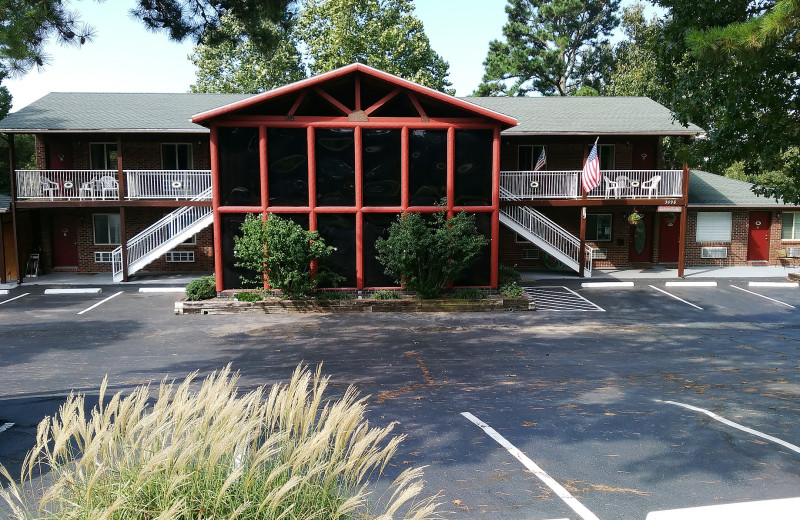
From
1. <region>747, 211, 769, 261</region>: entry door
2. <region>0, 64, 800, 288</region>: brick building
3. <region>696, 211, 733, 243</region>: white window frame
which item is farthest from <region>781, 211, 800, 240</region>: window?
<region>696, 211, 733, 243</region>: white window frame

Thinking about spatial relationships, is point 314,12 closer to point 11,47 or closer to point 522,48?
point 522,48

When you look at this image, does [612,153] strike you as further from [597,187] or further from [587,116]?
[597,187]

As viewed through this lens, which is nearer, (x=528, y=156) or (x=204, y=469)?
(x=204, y=469)

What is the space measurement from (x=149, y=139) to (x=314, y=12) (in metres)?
17.2

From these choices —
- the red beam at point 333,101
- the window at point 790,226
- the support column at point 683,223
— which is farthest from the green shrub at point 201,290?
the window at point 790,226

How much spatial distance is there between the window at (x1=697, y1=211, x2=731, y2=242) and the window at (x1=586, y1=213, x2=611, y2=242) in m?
3.94

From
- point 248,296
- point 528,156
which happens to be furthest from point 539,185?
point 248,296

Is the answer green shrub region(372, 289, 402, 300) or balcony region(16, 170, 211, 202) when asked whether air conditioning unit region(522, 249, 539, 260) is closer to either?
green shrub region(372, 289, 402, 300)

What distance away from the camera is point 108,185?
20875 mm

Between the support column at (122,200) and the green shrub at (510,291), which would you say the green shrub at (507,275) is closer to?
the green shrub at (510,291)

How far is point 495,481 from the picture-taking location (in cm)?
574

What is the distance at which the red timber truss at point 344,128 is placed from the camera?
17062 millimetres

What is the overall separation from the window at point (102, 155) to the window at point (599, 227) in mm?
19027

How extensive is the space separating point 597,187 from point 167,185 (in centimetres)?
1563
